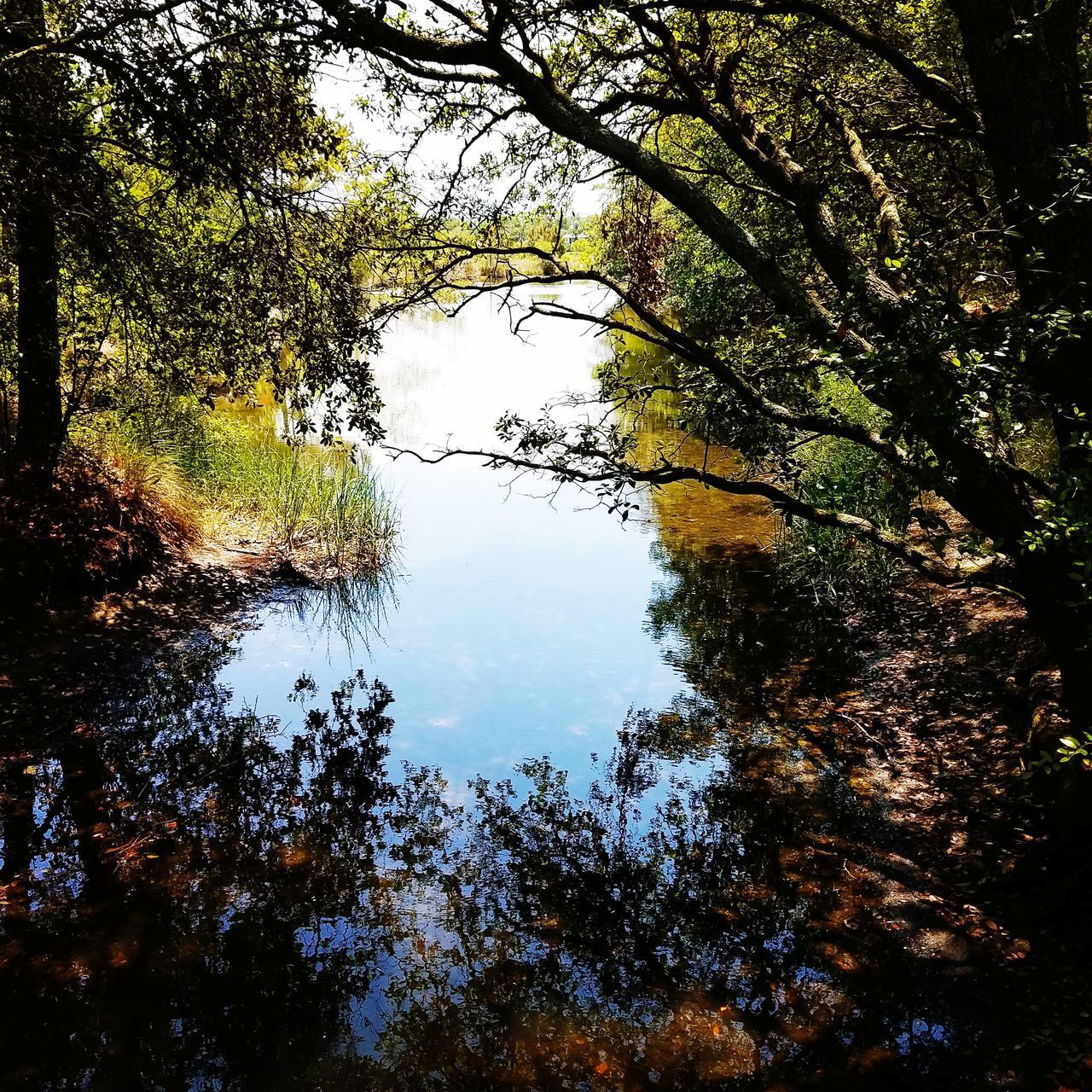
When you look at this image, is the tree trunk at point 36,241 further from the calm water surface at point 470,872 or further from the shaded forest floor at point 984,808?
the shaded forest floor at point 984,808

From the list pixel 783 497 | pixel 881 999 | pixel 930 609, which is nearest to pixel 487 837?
pixel 881 999

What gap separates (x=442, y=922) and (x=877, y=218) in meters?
5.61

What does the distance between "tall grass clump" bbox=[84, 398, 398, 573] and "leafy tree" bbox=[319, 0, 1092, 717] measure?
5.63 meters

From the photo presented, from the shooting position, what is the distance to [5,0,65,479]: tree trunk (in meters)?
5.02

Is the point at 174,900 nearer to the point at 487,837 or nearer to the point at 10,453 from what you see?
the point at 487,837

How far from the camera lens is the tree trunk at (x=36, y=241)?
5018 mm

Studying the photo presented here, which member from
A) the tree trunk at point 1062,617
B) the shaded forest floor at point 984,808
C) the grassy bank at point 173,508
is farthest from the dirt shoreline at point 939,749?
the tree trunk at point 1062,617

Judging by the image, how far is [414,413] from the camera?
1934 cm

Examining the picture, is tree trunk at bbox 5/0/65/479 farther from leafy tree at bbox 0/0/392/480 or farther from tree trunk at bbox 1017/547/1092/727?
tree trunk at bbox 1017/547/1092/727

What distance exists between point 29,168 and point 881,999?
6946 mm

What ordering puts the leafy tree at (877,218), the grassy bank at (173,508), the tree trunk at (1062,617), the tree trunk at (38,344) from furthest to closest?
the grassy bank at (173,508) < the tree trunk at (38,344) < the tree trunk at (1062,617) < the leafy tree at (877,218)

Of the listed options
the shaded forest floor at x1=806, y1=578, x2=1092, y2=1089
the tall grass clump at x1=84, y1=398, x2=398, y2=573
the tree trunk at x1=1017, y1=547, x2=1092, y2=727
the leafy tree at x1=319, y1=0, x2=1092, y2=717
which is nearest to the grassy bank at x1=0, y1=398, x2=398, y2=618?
the tall grass clump at x1=84, y1=398, x2=398, y2=573

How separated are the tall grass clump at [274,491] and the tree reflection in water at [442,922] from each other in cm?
446

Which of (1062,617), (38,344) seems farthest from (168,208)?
(1062,617)
